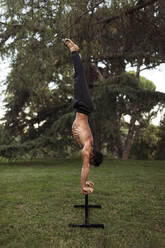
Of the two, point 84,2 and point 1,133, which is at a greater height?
point 84,2

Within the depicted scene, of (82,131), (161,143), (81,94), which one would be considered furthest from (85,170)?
(161,143)

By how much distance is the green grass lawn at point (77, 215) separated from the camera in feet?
10.0

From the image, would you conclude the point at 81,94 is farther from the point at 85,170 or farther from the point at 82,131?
the point at 85,170

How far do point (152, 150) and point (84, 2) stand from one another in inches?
504

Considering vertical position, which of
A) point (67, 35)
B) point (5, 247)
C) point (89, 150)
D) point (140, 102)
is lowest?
point (5, 247)

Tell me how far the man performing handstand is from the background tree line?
7.58 ft

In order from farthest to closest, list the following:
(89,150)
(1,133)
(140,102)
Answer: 1. (1,133)
2. (140,102)
3. (89,150)

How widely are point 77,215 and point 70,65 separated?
256 inches

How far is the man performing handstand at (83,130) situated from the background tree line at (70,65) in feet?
7.58

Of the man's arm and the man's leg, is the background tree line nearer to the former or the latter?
the man's leg

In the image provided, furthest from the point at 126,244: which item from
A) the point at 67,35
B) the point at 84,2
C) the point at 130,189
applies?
the point at 84,2

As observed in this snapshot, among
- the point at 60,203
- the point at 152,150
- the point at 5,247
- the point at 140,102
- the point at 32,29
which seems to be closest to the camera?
the point at 5,247

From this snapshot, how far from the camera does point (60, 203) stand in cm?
471

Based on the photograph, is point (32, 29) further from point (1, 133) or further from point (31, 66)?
point (1, 133)
